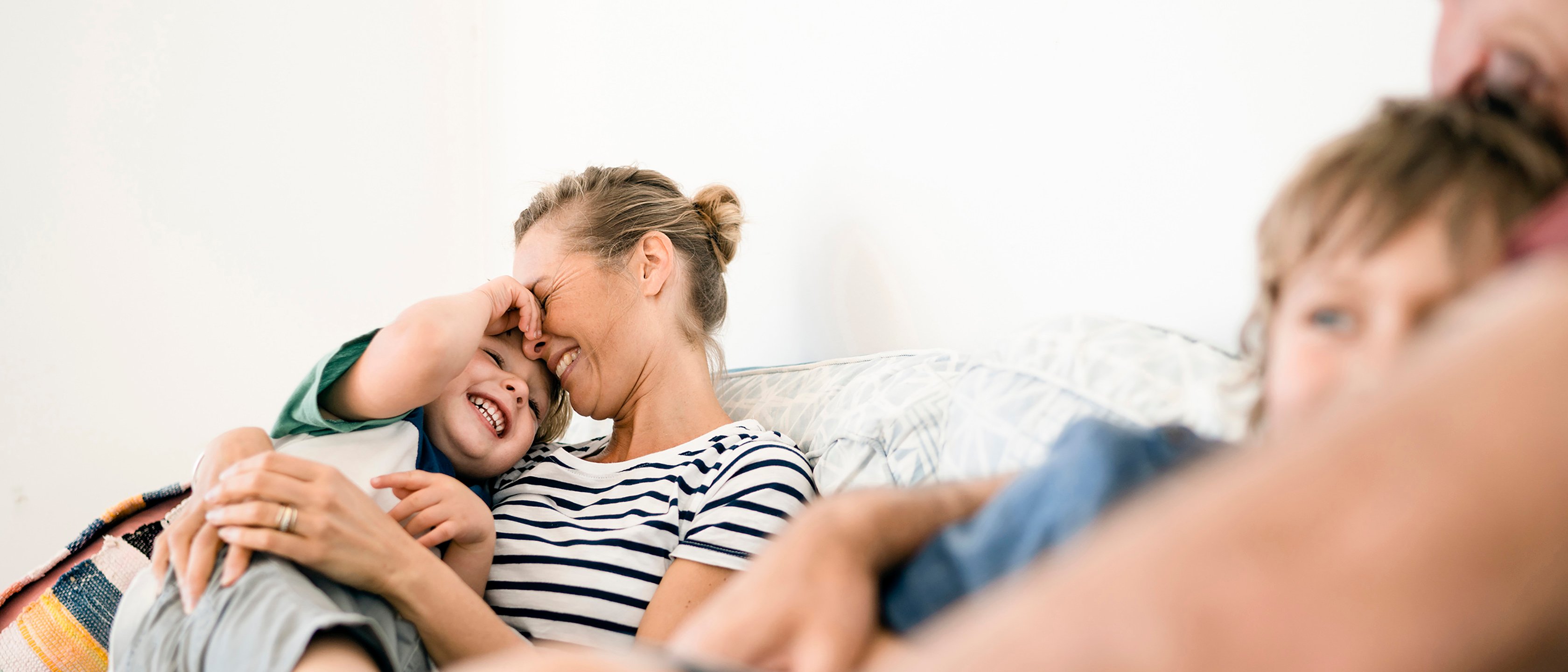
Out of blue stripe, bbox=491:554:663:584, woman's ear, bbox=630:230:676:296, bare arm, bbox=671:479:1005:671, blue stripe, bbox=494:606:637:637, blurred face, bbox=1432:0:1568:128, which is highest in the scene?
blurred face, bbox=1432:0:1568:128

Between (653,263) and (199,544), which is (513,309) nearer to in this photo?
(653,263)

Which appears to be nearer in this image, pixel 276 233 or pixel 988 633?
pixel 988 633

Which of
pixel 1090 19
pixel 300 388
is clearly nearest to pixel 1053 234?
pixel 1090 19

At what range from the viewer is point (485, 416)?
3.79ft

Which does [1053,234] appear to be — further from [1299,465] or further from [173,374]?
[173,374]

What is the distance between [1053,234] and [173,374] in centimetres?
184

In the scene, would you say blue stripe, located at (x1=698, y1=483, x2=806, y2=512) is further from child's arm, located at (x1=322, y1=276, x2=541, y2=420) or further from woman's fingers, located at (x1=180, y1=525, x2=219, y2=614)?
woman's fingers, located at (x1=180, y1=525, x2=219, y2=614)

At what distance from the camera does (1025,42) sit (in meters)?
1.04

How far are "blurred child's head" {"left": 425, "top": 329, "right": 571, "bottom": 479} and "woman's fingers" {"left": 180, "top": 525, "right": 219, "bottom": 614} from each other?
0.35 meters

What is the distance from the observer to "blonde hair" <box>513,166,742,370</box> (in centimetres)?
127

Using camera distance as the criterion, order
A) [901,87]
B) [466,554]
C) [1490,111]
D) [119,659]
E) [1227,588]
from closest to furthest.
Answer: [1227,588] < [1490,111] < [119,659] < [466,554] < [901,87]

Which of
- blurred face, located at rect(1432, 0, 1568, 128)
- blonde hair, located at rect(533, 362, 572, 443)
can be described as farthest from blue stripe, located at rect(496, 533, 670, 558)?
blurred face, located at rect(1432, 0, 1568, 128)

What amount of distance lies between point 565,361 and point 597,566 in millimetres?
378

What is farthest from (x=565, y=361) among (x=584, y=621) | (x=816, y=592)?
(x=816, y=592)
